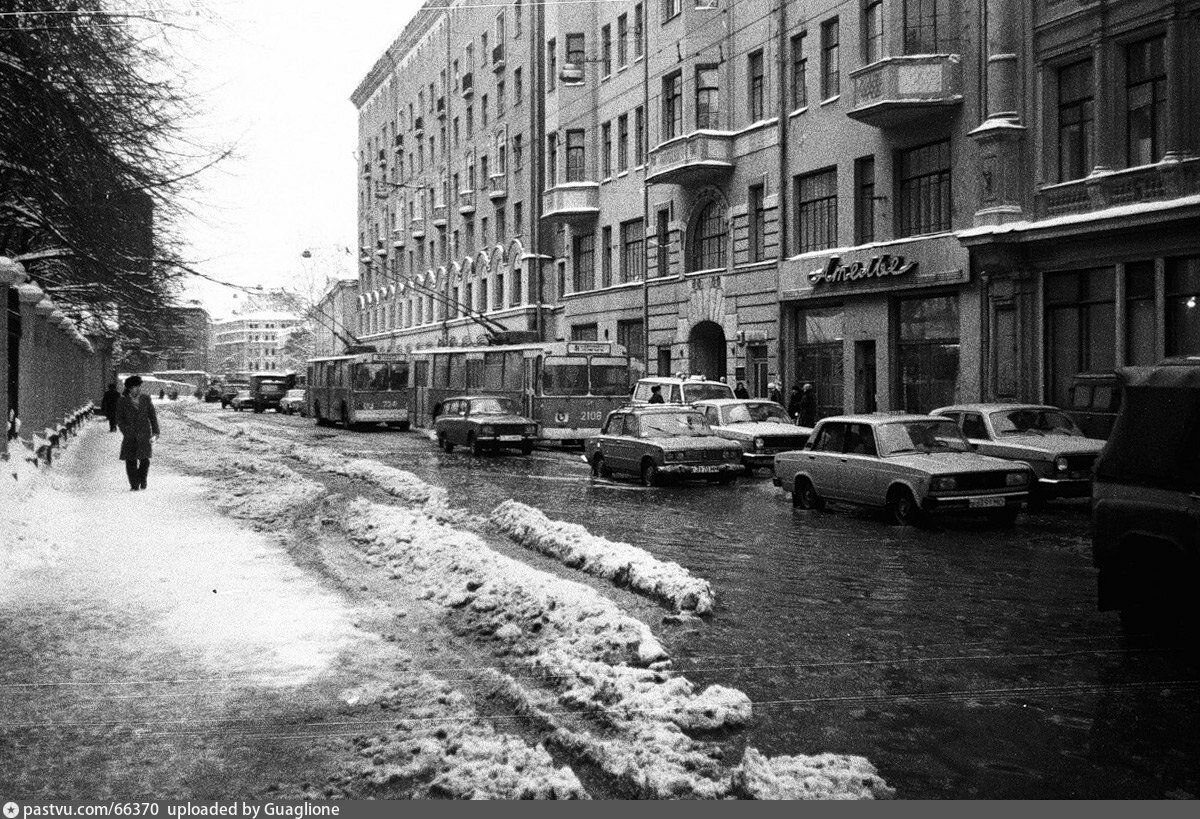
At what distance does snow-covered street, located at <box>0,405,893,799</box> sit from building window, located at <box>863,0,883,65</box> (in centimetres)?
2120

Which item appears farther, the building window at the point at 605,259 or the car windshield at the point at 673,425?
the building window at the point at 605,259

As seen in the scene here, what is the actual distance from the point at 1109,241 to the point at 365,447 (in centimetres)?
2025

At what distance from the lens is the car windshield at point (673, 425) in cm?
2272

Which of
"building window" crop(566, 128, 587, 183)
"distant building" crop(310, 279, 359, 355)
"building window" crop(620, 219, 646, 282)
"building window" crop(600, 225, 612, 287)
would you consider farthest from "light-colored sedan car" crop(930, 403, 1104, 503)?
"distant building" crop(310, 279, 359, 355)

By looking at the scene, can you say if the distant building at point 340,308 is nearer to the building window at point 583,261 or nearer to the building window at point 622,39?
the building window at point 583,261

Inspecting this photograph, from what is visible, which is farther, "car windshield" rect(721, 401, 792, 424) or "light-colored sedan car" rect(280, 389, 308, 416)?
"light-colored sedan car" rect(280, 389, 308, 416)

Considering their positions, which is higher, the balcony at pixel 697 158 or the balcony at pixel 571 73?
the balcony at pixel 571 73

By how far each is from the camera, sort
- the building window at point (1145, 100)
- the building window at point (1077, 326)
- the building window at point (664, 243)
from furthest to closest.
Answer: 1. the building window at point (664, 243)
2. the building window at point (1077, 326)
3. the building window at point (1145, 100)

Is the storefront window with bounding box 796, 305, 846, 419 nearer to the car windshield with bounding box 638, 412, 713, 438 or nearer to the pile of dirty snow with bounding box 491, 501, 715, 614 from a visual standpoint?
the car windshield with bounding box 638, 412, 713, 438

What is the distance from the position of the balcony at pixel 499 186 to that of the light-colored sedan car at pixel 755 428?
3568cm

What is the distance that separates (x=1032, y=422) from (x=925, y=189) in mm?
11945

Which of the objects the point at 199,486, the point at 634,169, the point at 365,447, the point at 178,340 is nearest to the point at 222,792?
the point at 199,486

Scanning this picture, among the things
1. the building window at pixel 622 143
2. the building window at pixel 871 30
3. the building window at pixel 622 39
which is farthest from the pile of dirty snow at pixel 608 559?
the building window at pixel 622 39

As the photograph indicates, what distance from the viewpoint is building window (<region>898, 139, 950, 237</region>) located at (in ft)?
95.4
